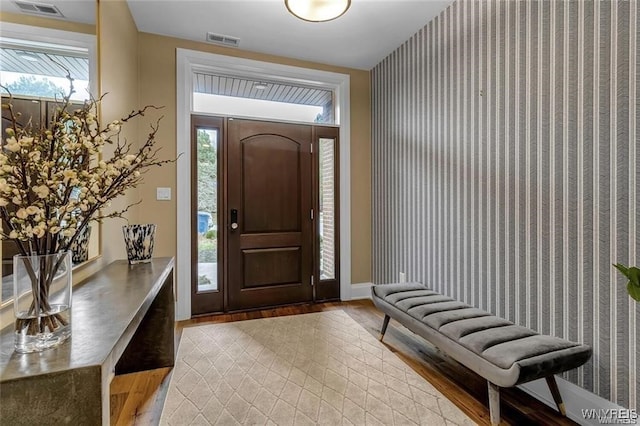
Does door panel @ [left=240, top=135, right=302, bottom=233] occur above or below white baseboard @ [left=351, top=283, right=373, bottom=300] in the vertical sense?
above

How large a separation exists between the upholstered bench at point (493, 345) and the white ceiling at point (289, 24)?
2.40 metres

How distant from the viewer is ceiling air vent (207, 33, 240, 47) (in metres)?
3.06

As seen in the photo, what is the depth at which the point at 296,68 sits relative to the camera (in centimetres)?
352

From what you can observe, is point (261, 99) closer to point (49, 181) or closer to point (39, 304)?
point (49, 181)

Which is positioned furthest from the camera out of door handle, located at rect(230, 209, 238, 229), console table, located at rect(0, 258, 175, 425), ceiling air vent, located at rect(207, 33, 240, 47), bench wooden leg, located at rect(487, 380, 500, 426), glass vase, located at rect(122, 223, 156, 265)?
door handle, located at rect(230, 209, 238, 229)

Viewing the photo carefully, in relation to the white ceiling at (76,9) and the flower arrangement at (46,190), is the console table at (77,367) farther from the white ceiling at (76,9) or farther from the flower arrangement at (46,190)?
the white ceiling at (76,9)

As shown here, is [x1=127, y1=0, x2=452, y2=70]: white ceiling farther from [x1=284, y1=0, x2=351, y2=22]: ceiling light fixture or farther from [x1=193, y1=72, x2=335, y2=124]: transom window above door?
[x1=284, y1=0, x2=351, y2=22]: ceiling light fixture

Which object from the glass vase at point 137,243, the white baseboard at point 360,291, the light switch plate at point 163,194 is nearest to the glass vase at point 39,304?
the glass vase at point 137,243

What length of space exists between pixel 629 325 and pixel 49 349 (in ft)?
7.72

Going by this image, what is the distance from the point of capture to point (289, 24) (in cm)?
284

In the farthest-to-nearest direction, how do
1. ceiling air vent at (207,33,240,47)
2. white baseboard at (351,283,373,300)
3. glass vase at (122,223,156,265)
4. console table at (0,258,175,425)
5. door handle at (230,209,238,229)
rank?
white baseboard at (351,283,373,300) < door handle at (230,209,238,229) < ceiling air vent at (207,33,240,47) < glass vase at (122,223,156,265) < console table at (0,258,175,425)

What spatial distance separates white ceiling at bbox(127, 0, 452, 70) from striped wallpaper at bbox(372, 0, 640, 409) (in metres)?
0.28

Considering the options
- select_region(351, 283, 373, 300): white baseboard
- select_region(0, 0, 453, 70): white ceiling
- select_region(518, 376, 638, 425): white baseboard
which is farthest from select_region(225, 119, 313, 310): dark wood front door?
select_region(518, 376, 638, 425): white baseboard

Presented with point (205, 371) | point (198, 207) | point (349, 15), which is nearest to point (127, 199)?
point (198, 207)
